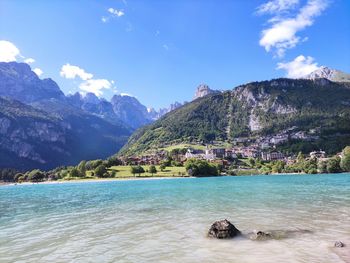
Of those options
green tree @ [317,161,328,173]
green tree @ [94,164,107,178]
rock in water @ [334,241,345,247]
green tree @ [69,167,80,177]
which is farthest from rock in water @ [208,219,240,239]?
green tree @ [69,167,80,177]

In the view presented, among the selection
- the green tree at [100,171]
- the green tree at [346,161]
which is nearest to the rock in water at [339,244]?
the green tree at [346,161]

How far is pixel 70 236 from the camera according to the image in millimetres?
23172

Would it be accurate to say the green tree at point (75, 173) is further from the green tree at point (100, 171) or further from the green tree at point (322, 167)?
the green tree at point (322, 167)

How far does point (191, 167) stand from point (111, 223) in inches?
5762

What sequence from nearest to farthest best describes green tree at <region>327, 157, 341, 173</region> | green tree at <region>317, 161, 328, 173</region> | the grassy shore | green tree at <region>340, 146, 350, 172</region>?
green tree at <region>340, 146, 350, 172</region> < green tree at <region>327, 157, 341, 173</region> < green tree at <region>317, 161, 328, 173</region> < the grassy shore

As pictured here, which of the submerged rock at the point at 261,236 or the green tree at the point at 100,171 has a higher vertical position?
the green tree at the point at 100,171

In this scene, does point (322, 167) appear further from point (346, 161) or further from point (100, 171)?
point (100, 171)

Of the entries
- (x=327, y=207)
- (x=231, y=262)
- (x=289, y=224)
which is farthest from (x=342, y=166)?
(x=231, y=262)

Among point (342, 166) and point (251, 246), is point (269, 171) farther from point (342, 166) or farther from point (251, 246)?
point (251, 246)

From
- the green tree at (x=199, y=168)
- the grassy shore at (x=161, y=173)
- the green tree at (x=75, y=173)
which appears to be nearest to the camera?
the green tree at (x=199, y=168)

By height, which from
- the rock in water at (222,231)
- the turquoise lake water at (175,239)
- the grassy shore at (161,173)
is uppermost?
the grassy shore at (161,173)

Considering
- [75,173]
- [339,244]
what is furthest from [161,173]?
[339,244]

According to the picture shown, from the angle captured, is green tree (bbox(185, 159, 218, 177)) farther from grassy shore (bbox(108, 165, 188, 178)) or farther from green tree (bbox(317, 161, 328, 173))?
green tree (bbox(317, 161, 328, 173))

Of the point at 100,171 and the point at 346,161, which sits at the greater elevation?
the point at 346,161
